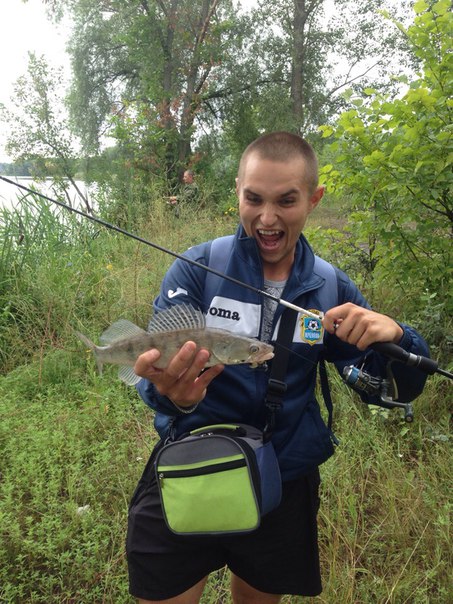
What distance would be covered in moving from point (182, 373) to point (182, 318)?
20 centimetres

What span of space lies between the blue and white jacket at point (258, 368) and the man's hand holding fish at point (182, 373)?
5.2 inches

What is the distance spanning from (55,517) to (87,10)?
18859 millimetres

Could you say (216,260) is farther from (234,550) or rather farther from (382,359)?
(234,550)

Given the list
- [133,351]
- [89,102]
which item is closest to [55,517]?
[133,351]

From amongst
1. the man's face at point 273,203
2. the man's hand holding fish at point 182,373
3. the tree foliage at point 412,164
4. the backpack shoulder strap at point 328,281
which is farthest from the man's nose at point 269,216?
the tree foliage at point 412,164

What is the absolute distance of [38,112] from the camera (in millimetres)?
13227

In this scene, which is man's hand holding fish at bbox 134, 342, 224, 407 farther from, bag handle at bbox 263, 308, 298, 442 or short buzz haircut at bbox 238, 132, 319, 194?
short buzz haircut at bbox 238, 132, 319, 194

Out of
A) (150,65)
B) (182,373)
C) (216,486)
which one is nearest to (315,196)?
(182,373)

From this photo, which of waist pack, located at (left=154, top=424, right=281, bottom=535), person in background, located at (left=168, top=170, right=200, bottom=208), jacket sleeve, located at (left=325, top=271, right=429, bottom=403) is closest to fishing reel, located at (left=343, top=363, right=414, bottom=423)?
jacket sleeve, located at (left=325, top=271, right=429, bottom=403)

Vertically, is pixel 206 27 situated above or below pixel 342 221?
above

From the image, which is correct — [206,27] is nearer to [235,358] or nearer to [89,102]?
[89,102]

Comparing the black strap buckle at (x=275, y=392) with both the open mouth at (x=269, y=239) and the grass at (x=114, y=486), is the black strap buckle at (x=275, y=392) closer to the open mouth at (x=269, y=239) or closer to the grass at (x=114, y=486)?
the open mouth at (x=269, y=239)

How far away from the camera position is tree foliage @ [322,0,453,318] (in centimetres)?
289

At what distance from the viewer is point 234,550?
66.2 inches
